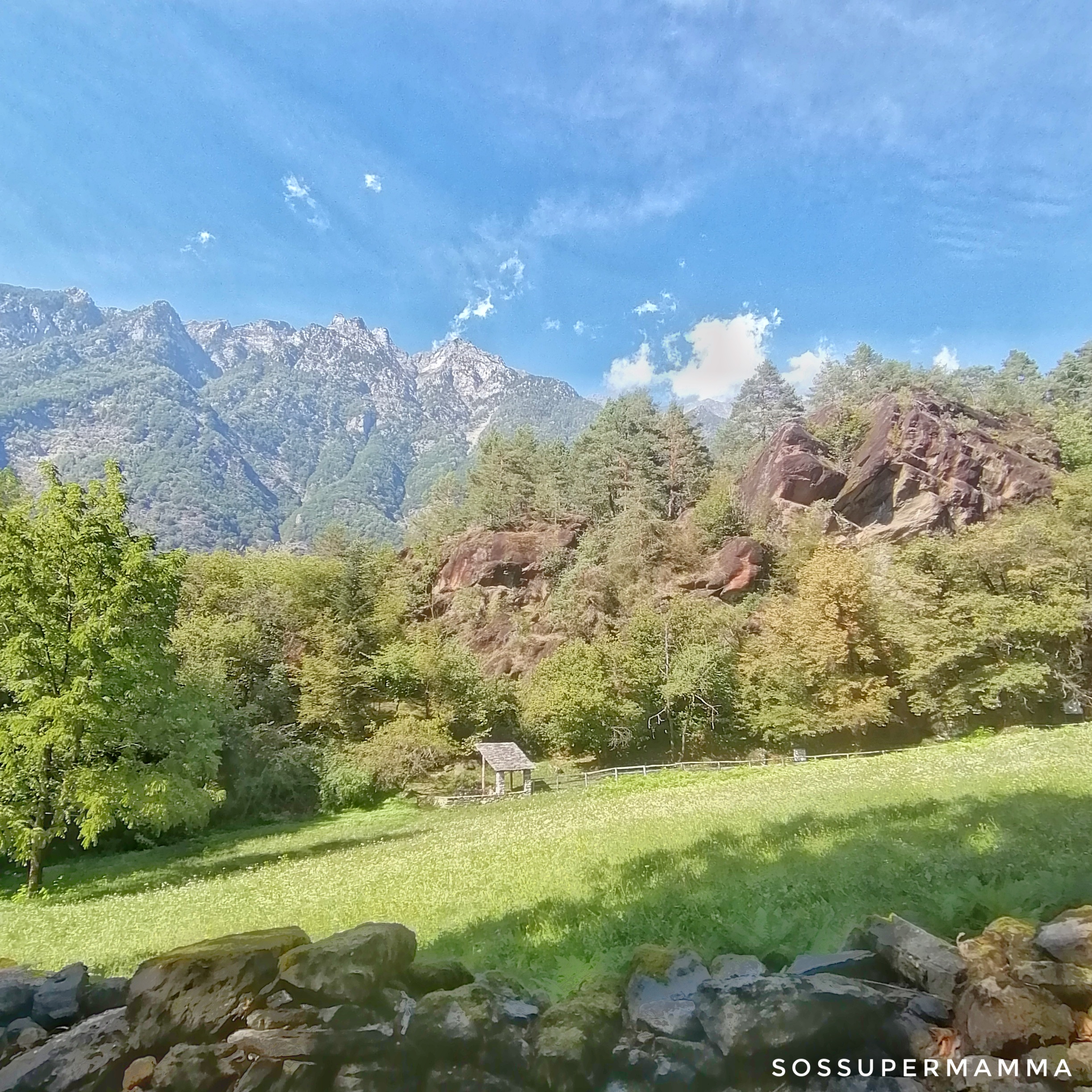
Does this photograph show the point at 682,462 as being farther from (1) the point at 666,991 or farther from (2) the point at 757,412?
(1) the point at 666,991

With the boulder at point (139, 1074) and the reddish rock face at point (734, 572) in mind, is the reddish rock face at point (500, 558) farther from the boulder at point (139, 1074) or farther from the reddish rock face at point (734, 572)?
the boulder at point (139, 1074)

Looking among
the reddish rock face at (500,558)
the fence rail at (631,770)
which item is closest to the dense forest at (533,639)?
the reddish rock face at (500,558)

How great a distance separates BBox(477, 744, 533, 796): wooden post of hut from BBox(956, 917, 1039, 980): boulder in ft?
112

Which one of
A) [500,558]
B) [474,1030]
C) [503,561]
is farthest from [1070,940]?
[500,558]

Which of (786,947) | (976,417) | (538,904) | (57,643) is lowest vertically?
(538,904)

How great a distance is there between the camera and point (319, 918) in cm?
1020

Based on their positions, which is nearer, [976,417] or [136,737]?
[136,737]

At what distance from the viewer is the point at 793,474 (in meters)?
65.6

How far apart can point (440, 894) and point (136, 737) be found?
15.2 m

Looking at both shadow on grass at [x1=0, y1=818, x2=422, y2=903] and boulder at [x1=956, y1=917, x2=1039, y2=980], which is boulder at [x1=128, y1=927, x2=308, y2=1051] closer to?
boulder at [x1=956, y1=917, x2=1039, y2=980]

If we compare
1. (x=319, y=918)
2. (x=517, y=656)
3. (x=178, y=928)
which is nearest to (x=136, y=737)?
(x=178, y=928)

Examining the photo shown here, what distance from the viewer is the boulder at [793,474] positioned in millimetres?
65438

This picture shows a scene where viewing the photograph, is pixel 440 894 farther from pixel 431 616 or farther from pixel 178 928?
pixel 431 616

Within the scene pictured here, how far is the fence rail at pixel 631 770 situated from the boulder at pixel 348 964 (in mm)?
33087
